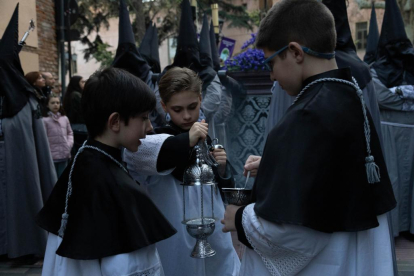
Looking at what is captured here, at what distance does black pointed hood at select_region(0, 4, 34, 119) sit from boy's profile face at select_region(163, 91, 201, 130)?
10.5 feet

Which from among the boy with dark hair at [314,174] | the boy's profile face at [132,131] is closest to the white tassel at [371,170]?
the boy with dark hair at [314,174]

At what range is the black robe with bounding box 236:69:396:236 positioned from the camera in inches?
58.1

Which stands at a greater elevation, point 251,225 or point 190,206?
point 251,225

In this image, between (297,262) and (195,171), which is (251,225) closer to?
(297,262)

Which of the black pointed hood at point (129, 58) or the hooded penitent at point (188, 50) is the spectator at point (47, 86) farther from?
the hooded penitent at point (188, 50)

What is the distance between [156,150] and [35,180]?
11.2 ft

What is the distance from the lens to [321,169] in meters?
1.48

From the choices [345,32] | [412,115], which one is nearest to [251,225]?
[345,32]

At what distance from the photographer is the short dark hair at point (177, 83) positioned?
2541mm

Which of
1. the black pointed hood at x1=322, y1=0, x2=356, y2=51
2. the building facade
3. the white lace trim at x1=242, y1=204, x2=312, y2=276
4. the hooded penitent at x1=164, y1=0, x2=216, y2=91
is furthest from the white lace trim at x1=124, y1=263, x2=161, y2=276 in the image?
the building facade

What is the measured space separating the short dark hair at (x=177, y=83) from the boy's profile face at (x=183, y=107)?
0.02 m

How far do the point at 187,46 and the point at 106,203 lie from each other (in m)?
5.02

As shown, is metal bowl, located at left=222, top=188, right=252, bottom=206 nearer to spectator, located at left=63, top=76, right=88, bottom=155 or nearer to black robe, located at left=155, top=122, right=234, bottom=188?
black robe, located at left=155, top=122, right=234, bottom=188

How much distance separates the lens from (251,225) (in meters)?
1.59
